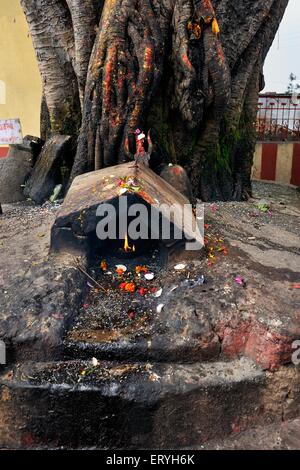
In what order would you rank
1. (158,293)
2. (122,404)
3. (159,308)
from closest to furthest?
1. (122,404)
2. (159,308)
3. (158,293)

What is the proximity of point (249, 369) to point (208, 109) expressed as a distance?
7.71 feet

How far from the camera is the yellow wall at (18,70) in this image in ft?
21.5

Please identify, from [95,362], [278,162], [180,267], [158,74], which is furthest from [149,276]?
[278,162]

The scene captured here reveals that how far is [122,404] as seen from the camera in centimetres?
160

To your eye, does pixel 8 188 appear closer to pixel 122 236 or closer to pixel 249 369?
pixel 122 236

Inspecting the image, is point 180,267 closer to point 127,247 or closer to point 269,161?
point 127,247

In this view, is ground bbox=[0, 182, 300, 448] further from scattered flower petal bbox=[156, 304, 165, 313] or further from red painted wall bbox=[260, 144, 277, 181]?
red painted wall bbox=[260, 144, 277, 181]

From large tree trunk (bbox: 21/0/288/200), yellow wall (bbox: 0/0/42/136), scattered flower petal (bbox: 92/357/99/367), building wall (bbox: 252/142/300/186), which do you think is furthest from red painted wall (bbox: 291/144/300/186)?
scattered flower petal (bbox: 92/357/99/367)

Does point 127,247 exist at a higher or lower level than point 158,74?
lower

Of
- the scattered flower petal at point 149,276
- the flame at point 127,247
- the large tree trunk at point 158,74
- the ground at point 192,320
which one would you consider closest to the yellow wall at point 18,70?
the large tree trunk at point 158,74

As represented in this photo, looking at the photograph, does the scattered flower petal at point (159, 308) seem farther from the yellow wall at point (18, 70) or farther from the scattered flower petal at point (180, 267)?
the yellow wall at point (18, 70)

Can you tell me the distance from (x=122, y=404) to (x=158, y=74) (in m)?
2.31

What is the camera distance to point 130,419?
1622mm
